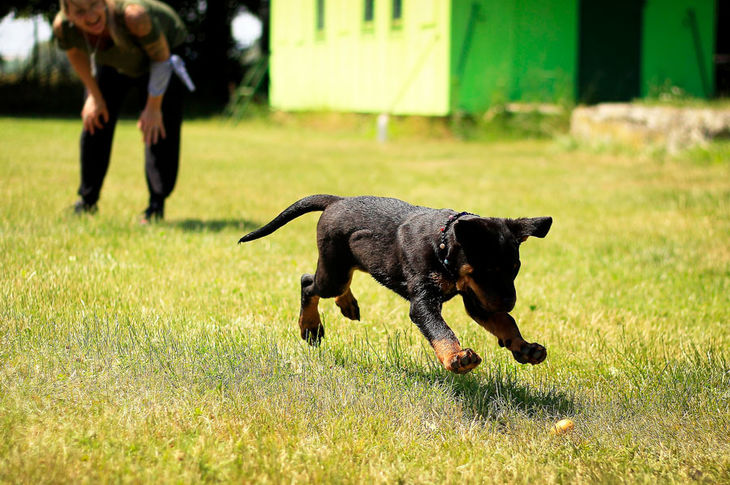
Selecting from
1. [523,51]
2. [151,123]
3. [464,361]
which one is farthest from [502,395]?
[523,51]

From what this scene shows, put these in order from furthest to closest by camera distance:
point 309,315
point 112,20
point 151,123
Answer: point 151,123 → point 112,20 → point 309,315

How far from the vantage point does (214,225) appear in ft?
24.1

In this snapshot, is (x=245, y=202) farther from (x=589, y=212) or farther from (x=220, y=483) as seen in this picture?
(x=220, y=483)

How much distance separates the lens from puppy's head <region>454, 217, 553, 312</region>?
3.04 metres

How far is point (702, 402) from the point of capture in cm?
343

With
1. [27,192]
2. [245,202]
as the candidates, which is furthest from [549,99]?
[27,192]

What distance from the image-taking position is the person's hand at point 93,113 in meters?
6.78

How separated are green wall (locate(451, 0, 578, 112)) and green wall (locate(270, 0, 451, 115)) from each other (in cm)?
40

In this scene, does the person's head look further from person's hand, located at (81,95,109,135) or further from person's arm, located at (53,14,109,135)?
person's hand, located at (81,95,109,135)

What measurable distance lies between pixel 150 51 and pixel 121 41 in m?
0.24

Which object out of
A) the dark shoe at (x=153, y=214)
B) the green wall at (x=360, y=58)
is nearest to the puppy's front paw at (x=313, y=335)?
the dark shoe at (x=153, y=214)

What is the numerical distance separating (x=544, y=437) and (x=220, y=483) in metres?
1.30

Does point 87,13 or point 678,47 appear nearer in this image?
point 87,13

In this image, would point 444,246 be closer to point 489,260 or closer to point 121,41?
point 489,260
